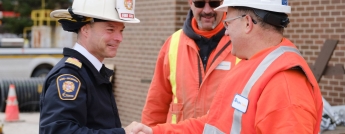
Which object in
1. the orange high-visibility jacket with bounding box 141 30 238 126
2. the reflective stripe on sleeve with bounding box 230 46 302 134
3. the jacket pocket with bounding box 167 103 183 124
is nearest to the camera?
the reflective stripe on sleeve with bounding box 230 46 302 134

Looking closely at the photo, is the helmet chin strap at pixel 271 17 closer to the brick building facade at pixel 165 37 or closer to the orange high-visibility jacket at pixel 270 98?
the orange high-visibility jacket at pixel 270 98

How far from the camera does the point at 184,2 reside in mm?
8477

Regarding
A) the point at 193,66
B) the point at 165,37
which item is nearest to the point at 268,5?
the point at 193,66

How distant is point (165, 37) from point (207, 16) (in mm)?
4583

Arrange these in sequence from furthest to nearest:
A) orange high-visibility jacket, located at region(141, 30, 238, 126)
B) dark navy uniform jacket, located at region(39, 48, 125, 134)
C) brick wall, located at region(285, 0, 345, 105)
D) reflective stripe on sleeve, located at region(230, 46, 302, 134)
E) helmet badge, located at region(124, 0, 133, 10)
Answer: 1. brick wall, located at region(285, 0, 345, 105)
2. orange high-visibility jacket, located at region(141, 30, 238, 126)
3. helmet badge, located at region(124, 0, 133, 10)
4. dark navy uniform jacket, located at region(39, 48, 125, 134)
5. reflective stripe on sleeve, located at region(230, 46, 302, 134)

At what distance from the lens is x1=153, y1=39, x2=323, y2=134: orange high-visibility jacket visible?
7.66ft

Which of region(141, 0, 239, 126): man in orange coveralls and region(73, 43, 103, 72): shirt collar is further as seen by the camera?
region(141, 0, 239, 126): man in orange coveralls

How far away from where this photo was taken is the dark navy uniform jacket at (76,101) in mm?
2850

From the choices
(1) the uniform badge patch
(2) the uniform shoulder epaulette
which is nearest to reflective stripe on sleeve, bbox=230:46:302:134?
(1) the uniform badge patch

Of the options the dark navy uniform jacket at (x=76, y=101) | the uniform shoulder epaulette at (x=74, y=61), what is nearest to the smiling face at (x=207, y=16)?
the dark navy uniform jacket at (x=76, y=101)

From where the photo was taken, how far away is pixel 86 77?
3074 mm

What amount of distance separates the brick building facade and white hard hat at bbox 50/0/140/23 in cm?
396

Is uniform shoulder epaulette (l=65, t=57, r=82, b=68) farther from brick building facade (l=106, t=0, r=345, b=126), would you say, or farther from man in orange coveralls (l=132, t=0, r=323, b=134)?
brick building facade (l=106, t=0, r=345, b=126)

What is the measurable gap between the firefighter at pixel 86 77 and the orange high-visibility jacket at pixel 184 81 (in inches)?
34.1
